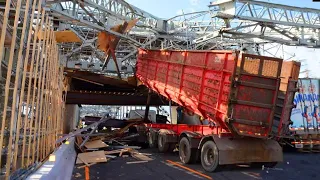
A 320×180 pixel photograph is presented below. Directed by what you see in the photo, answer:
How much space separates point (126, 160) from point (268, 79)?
6.08m

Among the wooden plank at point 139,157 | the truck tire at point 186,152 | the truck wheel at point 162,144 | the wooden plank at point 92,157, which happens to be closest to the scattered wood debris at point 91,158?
the wooden plank at point 92,157

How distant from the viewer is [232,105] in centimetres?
988

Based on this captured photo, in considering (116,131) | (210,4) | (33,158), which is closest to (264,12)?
(210,4)

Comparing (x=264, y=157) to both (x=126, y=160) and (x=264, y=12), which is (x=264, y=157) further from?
(x=264, y=12)

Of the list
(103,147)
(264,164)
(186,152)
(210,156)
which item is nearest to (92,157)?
(103,147)

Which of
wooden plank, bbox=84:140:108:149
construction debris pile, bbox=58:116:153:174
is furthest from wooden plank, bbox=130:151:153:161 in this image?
wooden plank, bbox=84:140:108:149

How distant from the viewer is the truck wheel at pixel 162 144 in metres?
14.7

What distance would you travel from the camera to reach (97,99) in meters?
19.6

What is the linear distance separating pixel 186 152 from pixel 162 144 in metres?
2.93

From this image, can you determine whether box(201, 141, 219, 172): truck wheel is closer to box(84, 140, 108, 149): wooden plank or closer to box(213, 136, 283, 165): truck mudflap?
box(213, 136, 283, 165): truck mudflap

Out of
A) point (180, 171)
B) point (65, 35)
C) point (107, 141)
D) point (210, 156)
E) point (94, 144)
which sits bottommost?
point (107, 141)

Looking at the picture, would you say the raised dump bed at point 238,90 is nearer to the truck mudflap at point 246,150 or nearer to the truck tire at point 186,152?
the truck mudflap at point 246,150

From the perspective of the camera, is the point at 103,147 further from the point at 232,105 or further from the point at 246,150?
the point at 232,105

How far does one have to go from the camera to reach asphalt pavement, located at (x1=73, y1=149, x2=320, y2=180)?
9.53 meters
